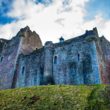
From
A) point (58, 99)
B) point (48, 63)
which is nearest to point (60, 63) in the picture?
point (48, 63)

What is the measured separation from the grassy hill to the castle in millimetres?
7237

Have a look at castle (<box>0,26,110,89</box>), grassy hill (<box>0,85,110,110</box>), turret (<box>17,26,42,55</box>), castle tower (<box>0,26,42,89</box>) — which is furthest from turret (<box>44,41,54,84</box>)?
grassy hill (<box>0,85,110,110</box>)

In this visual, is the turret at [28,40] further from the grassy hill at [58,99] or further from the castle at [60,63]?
Answer: the grassy hill at [58,99]

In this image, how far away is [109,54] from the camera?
2956 centimetres

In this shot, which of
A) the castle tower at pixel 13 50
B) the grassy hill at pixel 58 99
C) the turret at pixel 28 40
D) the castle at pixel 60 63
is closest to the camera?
the grassy hill at pixel 58 99

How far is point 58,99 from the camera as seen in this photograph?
15.6 m

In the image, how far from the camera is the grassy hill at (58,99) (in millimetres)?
14285

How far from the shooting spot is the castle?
81.4 feet

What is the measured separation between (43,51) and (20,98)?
14.9m

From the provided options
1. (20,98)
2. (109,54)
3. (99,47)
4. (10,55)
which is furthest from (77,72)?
(10,55)

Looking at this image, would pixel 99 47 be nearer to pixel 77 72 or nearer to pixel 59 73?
pixel 77 72

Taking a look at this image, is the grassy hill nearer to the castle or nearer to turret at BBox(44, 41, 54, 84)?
the castle

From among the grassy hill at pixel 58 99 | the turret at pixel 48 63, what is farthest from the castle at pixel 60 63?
the grassy hill at pixel 58 99

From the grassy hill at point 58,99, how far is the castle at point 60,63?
7237mm
